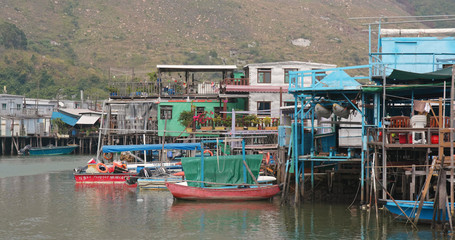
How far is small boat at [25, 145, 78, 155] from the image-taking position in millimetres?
81812

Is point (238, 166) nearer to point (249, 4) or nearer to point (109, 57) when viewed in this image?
point (109, 57)

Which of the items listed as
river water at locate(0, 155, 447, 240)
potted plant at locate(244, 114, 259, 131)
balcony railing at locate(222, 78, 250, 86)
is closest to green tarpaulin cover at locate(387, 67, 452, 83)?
river water at locate(0, 155, 447, 240)

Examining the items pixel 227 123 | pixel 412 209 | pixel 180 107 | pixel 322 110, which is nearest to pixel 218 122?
pixel 227 123

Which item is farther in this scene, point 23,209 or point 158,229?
point 23,209

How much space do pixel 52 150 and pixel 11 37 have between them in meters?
60.4

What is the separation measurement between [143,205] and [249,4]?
456 ft

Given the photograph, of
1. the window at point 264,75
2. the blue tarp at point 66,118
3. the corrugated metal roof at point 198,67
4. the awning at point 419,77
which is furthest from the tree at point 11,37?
the awning at point 419,77

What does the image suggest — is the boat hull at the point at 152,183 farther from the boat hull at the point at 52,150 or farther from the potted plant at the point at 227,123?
the boat hull at the point at 52,150

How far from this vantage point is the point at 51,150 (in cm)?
8256

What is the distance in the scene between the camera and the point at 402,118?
29.1 metres

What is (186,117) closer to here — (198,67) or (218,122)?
(198,67)

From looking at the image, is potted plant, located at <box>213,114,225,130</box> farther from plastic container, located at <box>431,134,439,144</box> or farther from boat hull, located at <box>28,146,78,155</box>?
boat hull, located at <box>28,146,78,155</box>

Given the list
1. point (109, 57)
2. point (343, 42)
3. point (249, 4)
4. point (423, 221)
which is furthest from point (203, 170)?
point (249, 4)

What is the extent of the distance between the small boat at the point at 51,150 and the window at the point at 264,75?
127 ft
